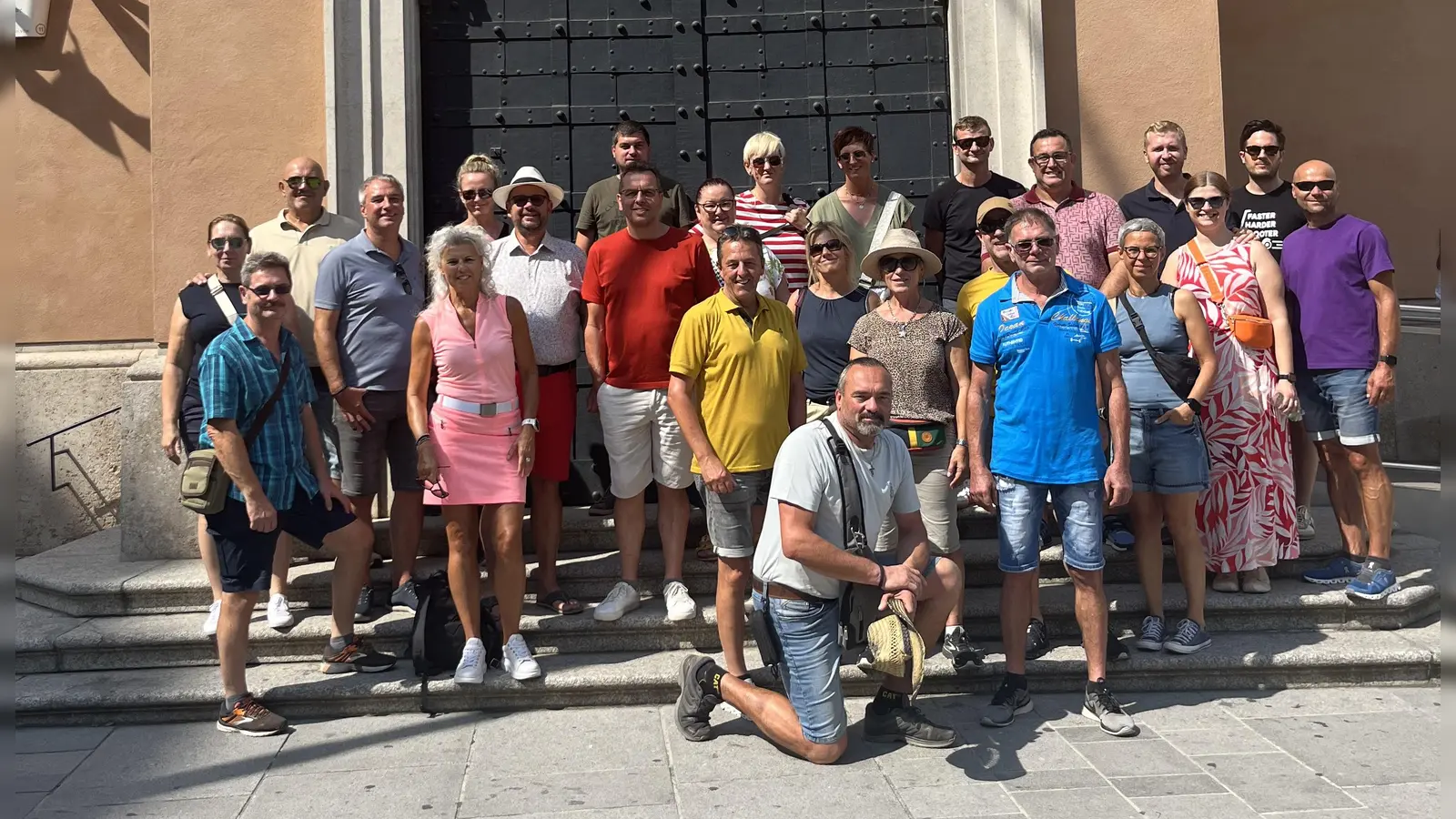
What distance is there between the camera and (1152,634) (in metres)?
5.36

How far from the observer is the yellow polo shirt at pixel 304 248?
6.09m

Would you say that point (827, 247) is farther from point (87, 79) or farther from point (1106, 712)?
point (87, 79)

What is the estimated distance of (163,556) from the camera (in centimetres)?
671

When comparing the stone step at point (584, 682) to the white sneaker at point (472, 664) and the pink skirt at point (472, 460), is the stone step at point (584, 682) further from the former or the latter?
the pink skirt at point (472, 460)

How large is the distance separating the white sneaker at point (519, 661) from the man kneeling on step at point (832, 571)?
0.79m

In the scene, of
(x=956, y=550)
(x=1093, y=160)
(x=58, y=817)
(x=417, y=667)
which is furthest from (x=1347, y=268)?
(x=58, y=817)

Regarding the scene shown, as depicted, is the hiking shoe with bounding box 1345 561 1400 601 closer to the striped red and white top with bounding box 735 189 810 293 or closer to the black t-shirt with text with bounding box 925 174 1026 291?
the black t-shirt with text with bounding box 925 174 1026 291

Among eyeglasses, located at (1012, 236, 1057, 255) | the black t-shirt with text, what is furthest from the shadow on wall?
eyeglasses, located at (1012, 236, 1057, 255)

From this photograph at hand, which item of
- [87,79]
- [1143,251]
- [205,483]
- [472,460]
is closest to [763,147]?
[1143,251]

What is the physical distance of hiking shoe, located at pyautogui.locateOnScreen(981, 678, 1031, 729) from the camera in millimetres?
4789

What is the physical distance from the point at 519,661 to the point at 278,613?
4.05 ft

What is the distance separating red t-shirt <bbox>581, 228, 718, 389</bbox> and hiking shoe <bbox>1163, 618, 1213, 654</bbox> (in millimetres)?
2470

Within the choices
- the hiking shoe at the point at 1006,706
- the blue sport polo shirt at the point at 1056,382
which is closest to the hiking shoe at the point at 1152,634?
the hiking shoe at the point at 1006,706

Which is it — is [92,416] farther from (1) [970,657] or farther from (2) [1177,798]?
(2) [1177,798]
